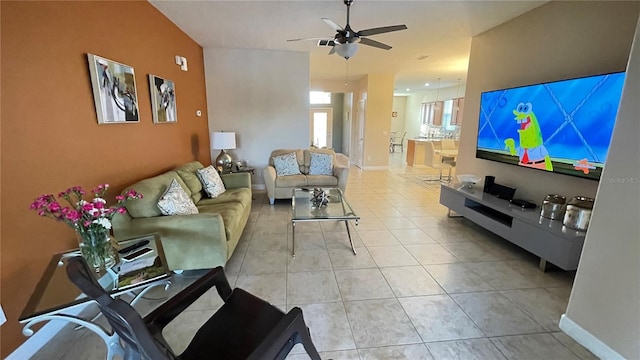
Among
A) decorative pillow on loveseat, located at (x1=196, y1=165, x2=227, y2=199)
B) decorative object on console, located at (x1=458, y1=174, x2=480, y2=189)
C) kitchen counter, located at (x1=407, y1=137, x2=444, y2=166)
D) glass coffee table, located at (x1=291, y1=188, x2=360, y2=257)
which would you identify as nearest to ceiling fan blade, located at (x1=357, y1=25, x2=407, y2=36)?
glass coffee table, located at (x1=291, y1=188, x2=360, y2=257)

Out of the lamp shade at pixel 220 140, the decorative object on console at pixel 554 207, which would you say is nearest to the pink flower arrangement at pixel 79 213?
the lamp shade at pixel 220 140

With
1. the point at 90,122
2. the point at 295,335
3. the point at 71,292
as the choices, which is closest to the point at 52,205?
the point at 71,292

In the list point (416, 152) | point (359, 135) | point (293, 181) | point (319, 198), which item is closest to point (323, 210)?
point (319, 198)

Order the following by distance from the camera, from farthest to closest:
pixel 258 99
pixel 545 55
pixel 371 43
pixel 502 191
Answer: pixel 258 99 < pixel 502 191 < pixel 371 43 < pixel 545 55

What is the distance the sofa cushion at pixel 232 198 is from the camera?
3.13 m

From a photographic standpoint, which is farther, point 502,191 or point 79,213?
point 502,191

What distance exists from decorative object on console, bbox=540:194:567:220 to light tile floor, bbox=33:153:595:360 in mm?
482

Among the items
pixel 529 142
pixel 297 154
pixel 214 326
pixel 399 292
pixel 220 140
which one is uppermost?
pixel 529 142

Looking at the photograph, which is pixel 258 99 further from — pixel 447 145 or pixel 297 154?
pixel 447 145

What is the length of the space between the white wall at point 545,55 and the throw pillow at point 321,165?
7.15 ft

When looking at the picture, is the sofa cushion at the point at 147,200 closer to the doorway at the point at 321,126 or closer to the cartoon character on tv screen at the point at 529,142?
the cartoon character on tv screen at the point at 529,142

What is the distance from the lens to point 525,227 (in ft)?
8.28

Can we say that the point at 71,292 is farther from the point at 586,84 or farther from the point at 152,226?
the point at 586,84

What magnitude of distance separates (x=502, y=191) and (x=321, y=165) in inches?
105
